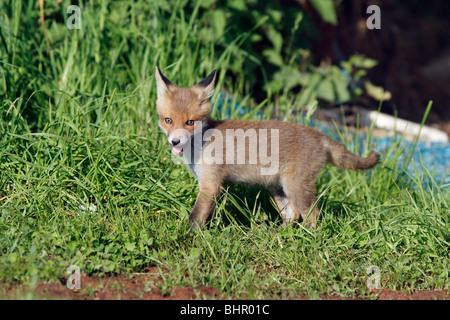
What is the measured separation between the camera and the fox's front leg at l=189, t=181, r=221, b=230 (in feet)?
14.4

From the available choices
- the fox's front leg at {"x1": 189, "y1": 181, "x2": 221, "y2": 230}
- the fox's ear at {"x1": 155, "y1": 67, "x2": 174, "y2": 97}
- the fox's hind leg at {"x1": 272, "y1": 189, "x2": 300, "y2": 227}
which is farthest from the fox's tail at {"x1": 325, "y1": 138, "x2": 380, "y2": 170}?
the fox's ear at {"x1": 155, "y1": 67, "x2": 174, "y2": 97}

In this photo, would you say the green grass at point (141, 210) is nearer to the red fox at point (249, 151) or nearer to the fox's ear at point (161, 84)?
the red fox at point (249, 151)

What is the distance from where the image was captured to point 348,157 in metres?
4.81

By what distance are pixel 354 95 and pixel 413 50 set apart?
15.5 feet

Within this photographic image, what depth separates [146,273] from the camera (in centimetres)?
387

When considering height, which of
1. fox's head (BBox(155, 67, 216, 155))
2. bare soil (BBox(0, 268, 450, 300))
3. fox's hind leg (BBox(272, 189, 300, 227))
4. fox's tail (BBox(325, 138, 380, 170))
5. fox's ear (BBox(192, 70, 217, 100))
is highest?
fox's ear (BBox(192, 70, 217, 100))

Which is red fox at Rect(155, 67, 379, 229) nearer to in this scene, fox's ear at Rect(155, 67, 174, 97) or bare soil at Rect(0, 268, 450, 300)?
fox's ear at Rect(155, 67, 174, 97)

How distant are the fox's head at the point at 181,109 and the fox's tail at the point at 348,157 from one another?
3.99 feet

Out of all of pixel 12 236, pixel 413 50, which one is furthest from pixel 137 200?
pixel 413 50

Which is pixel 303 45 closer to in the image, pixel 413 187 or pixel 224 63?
pixel 224 63

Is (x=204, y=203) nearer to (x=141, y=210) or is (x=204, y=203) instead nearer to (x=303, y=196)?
Answer: (x=141, y=210)

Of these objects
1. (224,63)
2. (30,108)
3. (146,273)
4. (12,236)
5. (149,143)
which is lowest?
(146,273)

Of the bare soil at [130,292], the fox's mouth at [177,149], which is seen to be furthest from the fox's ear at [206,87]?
the bare soil at [130,292]

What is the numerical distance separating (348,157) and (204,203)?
1456 millimetres
